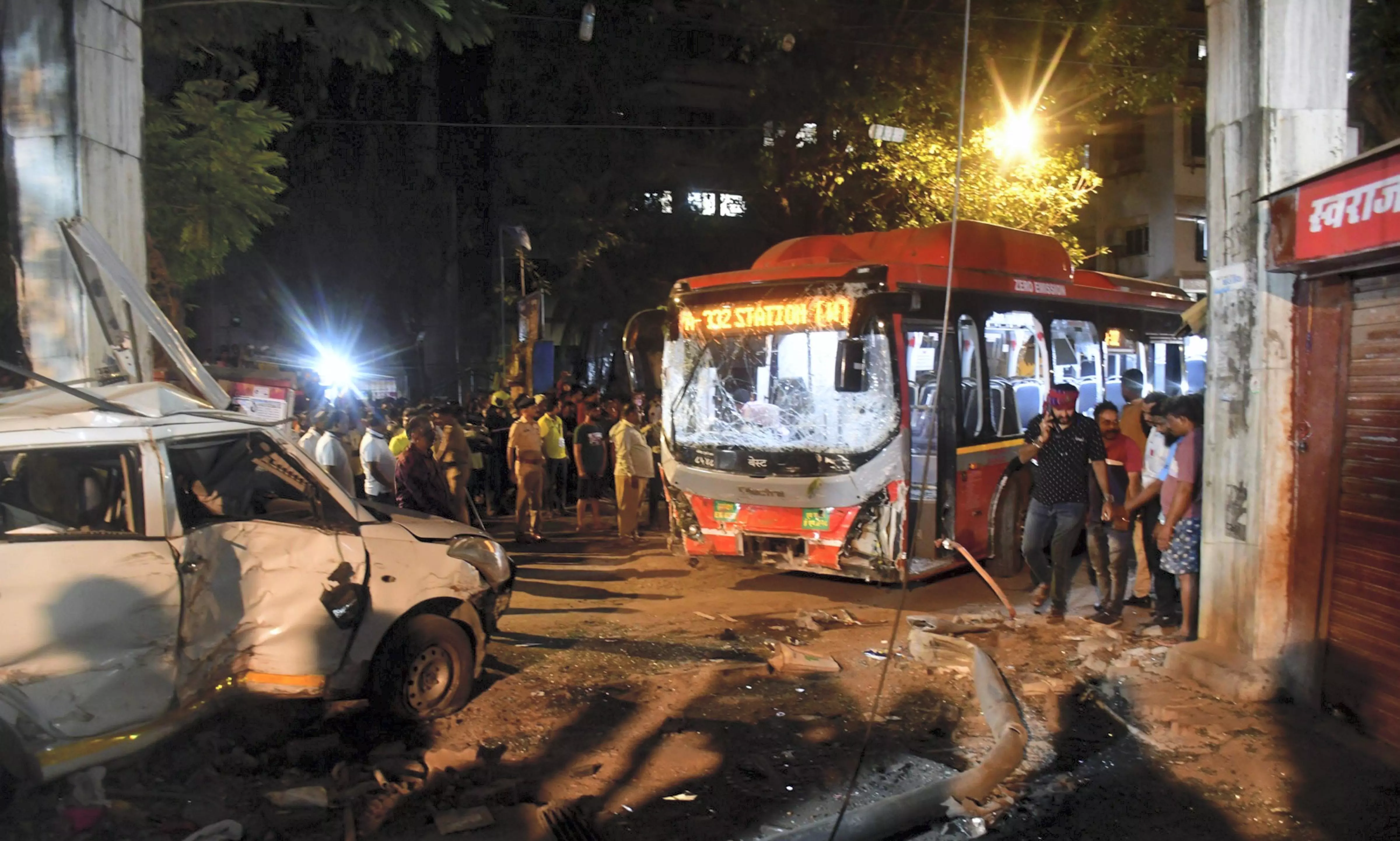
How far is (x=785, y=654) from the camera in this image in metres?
6.64

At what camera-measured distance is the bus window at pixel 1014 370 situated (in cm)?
884

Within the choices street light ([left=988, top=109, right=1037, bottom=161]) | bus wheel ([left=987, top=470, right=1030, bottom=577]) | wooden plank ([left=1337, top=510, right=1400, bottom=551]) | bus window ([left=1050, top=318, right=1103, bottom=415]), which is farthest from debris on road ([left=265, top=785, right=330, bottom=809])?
street light ([left=988, top=109, right=1037, bottom=161])

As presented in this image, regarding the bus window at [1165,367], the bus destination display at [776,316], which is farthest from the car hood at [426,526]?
the bus window at [1165,367]

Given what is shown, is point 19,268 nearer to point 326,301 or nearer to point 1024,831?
point 1024,831

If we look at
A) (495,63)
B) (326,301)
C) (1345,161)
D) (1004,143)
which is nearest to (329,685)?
(1345,161)

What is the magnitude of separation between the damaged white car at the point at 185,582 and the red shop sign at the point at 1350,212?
196 inches

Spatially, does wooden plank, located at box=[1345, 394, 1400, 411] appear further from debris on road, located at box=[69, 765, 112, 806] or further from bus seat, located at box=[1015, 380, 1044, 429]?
debris on road, located at box=[69, 765, 112, 806]

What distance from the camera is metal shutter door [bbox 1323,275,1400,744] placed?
16.0ft

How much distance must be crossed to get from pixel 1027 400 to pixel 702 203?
823 inches

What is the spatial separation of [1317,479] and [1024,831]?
2745 millimetres

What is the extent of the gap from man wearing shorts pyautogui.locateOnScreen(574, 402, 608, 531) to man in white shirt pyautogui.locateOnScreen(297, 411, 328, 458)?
10.9 feet

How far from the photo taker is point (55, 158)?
21.7 feet

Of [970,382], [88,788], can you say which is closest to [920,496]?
[970,382]

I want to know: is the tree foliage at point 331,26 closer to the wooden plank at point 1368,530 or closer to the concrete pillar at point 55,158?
the concrete pillar at point 55,158
